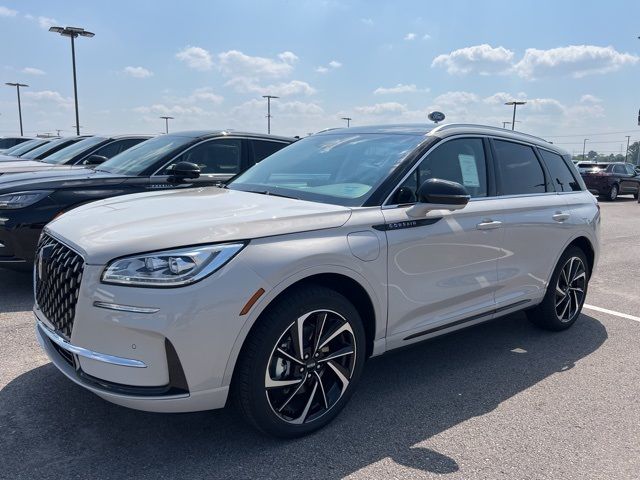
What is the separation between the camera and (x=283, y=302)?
9.28 feet

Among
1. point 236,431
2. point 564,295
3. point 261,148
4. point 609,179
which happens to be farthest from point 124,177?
point 609,179

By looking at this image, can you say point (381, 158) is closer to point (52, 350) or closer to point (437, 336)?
point (437, 336)

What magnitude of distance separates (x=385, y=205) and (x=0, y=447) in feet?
8.22

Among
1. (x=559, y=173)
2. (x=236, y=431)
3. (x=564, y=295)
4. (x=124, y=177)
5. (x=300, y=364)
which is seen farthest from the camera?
(x=124, y=177)

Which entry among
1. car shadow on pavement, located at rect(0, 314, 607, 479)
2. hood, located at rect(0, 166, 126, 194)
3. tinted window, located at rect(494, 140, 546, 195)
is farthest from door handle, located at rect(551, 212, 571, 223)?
hood, located at rect(0, 166, 126, 194)

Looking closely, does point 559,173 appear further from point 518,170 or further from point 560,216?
point 518,170

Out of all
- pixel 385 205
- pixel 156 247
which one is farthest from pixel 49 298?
pixel 385 205

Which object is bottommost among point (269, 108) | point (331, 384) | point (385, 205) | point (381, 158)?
point (331, 384)

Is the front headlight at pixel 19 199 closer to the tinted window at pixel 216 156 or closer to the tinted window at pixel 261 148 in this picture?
the tinted window at pixel 216 156

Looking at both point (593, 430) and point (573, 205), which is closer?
point (593, 430)

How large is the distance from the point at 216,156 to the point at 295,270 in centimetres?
449

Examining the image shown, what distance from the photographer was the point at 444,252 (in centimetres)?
362

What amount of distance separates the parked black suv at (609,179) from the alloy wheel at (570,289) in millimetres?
18573

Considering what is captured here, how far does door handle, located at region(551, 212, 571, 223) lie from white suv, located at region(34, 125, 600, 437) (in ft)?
0.25
